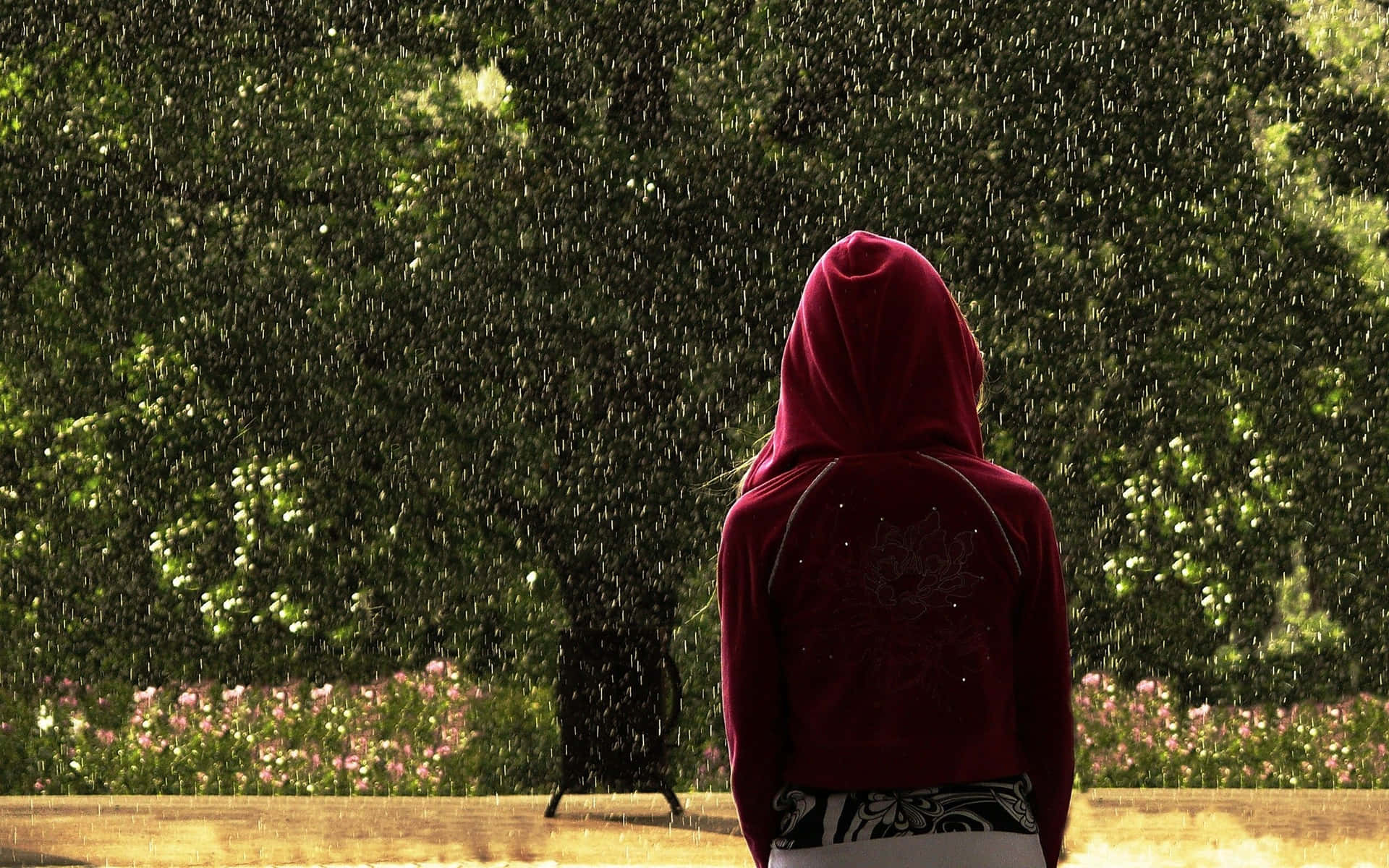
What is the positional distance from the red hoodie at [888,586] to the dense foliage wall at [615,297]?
12.9 ft

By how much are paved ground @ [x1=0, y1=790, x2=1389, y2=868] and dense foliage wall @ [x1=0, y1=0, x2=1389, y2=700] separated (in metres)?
0.71

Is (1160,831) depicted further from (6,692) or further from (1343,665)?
(6,692)

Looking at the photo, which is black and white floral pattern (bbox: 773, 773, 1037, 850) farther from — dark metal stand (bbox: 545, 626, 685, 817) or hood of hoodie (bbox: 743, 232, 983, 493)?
dark metal stand (bbox: 545, 626, 685, 817)

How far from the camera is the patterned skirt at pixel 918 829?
6.66ft

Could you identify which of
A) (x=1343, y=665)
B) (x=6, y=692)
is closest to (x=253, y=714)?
(x=6, y=692)

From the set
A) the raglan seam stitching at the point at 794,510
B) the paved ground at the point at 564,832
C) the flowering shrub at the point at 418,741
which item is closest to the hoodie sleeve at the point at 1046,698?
the raglan seam stitching at the point at 794,510

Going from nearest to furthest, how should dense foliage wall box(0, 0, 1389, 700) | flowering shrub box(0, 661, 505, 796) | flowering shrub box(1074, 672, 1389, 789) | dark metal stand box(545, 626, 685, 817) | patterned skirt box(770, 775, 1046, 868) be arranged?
1. patterned skirt box(770, 775, 1046, 868)
2. dense foliage wall box(0, 0, 1389, 700)
3. dark metal stand box(545, 626, 685, 817)
4. flowering shrub box(1074, 672, 1389, 789)
5. flowering shrub box(0, 661, 505, 796)

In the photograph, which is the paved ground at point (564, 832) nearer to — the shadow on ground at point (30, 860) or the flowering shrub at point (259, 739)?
the shadow on ground at point (30, 860)

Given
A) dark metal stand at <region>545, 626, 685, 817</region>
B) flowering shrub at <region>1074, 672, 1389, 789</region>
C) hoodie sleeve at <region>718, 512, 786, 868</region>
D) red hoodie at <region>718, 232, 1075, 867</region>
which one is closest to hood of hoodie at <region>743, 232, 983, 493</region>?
red hoodie at <region>718, 232, 1075, 867</region>

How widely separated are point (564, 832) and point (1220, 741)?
10.1ft

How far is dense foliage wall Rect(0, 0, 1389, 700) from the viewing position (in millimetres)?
6105

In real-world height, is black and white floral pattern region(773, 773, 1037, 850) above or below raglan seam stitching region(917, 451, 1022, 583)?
below

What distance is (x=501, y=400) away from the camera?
6.39m

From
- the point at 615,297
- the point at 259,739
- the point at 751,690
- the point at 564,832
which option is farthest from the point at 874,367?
the point at 259,739
